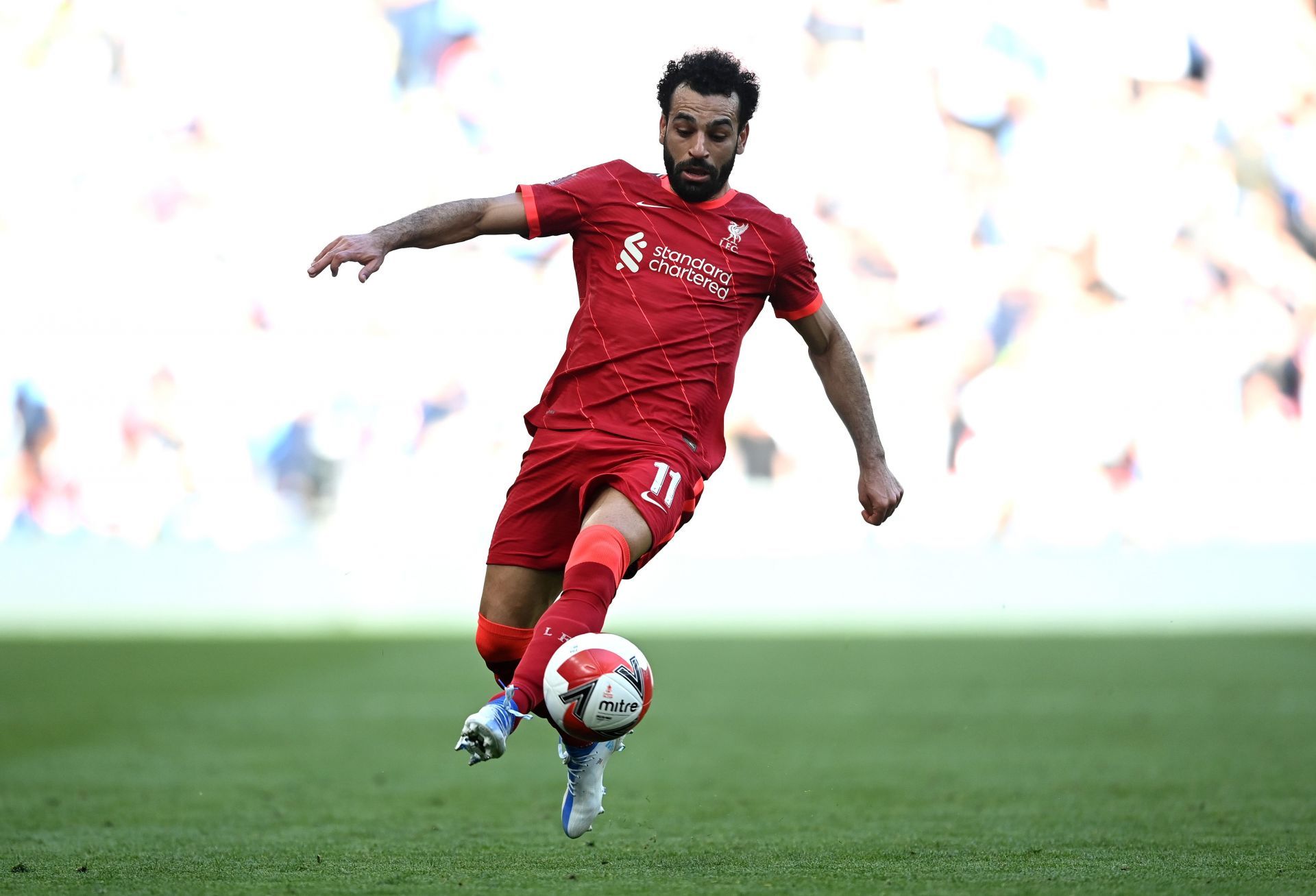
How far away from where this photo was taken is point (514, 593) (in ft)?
16.2

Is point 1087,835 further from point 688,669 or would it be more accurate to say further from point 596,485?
point 688,669

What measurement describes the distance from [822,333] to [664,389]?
650mm

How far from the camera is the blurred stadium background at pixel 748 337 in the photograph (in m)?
16.9

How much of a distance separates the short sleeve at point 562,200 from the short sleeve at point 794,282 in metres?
Answer: 0.57

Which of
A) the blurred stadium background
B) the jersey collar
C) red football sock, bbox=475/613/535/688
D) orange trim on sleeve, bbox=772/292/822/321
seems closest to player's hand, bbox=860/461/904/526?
orange trim on sleeve, bbox=772/292/822/321

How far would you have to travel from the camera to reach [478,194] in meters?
18.0

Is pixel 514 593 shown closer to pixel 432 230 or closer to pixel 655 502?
pixel 655 502

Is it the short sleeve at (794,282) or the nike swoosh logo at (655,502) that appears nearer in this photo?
the nike swoosh logo at (655,502)

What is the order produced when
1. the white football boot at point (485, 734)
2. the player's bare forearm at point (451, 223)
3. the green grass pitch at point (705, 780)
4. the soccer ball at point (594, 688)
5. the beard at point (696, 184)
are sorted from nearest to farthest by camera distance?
the white football boot at point (485, 734) < the soccer ball at point (594, 688) < the green grass pitch at point (705, 780) < the player's bare forearm at point (451, 223) < the beard at point (696, 184)

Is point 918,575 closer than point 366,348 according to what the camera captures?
Yes

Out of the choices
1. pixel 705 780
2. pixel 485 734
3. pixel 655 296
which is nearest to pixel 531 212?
pixel 655 296

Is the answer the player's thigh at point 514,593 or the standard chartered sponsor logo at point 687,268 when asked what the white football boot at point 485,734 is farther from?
the standard chartered sponsor logo at point 687,268

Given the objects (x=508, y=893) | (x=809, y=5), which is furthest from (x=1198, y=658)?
(x=508, y=893)

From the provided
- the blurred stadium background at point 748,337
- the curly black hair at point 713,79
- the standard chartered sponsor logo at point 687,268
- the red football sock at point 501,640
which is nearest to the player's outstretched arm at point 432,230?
the standard chartered sponsor logo at point 687,268
